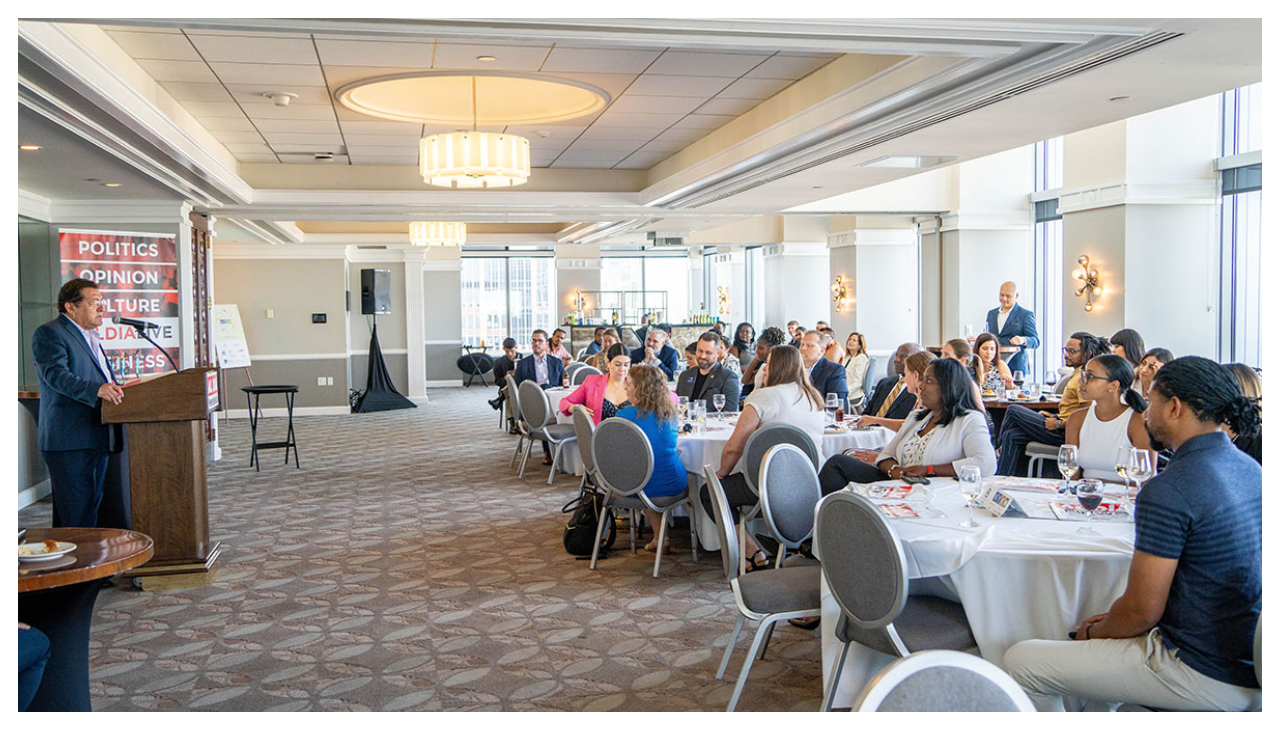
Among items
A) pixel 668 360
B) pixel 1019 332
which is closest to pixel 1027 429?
pixel 1019 332

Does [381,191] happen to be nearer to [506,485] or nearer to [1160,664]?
[506,485]

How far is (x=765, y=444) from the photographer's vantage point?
5.00 meters

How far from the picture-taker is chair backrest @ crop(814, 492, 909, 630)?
291 cm

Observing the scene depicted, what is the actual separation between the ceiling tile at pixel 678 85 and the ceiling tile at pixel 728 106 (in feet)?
0.89

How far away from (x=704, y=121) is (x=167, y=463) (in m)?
4.92

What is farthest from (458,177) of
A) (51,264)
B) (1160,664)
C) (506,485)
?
(1160,664)

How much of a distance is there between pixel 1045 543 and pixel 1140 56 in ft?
8.43

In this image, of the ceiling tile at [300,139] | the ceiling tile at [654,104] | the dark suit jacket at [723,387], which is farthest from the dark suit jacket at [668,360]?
the ceiling tile at [300,139]

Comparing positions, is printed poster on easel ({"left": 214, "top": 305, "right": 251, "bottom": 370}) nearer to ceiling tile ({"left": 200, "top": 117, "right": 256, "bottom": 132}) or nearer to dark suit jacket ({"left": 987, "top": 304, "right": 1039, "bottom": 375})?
ceiling tile ({"left": 200, "top": 117, "right": 256, "bottom": 132})

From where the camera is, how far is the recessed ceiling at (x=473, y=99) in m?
6.78

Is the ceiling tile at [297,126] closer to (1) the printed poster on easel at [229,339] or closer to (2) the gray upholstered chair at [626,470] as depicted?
(2) the gray upholstered chair at [626,470]

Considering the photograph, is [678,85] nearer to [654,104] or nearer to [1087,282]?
[654,104]

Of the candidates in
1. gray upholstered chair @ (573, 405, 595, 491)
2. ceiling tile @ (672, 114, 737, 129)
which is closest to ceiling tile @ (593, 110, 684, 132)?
ceiling tile @ (672, 114, 737, 129)

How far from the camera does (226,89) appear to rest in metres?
6.57
